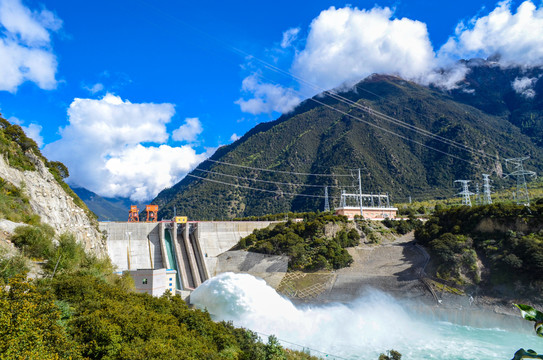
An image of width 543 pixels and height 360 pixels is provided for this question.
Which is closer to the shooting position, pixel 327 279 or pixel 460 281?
pixel 460 281

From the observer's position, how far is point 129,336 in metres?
12.3

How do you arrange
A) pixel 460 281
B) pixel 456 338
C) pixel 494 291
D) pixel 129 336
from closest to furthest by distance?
1. pixel 129 336
2. pixel 456 338
3. pixel 494 291
4. pixel 460 281

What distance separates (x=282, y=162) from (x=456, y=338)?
4278 inches

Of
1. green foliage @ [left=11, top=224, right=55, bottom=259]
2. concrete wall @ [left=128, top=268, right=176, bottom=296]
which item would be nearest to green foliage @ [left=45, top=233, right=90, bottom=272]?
green foliage @ [left=11, top=224, right=55, bottom=259]

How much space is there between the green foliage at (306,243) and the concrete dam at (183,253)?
1.64 meters

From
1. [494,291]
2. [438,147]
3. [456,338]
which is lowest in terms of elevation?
[456,338]

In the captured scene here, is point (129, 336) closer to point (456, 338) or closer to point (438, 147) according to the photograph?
point (456, 338)

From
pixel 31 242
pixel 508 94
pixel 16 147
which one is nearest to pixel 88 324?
pixel 31 242

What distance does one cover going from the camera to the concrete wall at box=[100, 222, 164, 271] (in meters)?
41.8

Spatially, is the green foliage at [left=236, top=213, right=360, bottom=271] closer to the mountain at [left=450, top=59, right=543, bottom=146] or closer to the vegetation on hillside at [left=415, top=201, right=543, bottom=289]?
the vegetation on hillside at [left=415, top=201, right=543, bottom=289]

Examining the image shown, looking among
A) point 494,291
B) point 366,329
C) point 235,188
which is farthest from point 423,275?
point 235,188

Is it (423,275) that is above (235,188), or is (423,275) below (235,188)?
below

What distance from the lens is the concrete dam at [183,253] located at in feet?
139

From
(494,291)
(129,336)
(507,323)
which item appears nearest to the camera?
(129,336)
